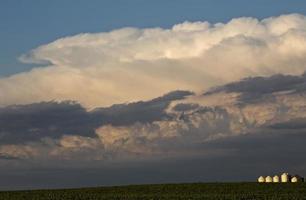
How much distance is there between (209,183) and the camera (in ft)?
302

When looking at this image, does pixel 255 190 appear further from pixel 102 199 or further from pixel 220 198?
pixel 102 199

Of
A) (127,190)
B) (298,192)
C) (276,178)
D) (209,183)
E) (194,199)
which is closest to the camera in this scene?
(194,199)

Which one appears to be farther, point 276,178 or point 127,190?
point 276,178

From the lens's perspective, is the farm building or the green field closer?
the green field

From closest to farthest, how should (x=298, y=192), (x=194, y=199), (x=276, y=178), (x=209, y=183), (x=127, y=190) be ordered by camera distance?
(x=194, y=199) → (x=298, y=192) → (x=127, y=190) → (x=209, y=183) → (x=276, y=178)

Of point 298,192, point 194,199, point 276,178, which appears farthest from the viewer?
point 276,178

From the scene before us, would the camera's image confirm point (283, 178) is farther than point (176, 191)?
Yes

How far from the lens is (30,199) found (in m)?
70.0

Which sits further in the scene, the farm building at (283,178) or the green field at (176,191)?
the farm building at (283,178)

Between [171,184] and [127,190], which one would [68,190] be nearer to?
[127,190]

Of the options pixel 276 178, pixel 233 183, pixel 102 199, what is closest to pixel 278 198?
pixel 102 199

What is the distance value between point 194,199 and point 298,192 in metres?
Result: 17.5

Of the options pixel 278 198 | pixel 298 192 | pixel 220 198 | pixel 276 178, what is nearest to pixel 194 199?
pixel 220 198

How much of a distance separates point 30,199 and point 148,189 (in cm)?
2036
